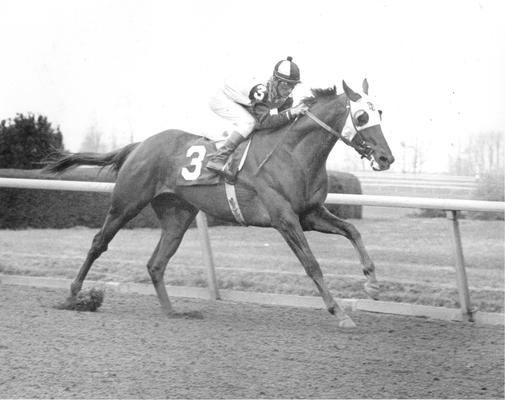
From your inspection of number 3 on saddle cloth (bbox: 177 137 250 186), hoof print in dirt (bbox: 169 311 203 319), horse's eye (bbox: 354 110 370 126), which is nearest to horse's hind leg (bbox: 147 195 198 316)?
hoof print in dirt (bbox: 169 311 203 319)

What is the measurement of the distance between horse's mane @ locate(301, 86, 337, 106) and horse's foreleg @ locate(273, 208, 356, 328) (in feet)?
2.79

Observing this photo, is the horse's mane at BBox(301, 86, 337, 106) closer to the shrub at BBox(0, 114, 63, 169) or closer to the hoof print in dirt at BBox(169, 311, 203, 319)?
the hoof print in dirt at BBox(169, 311, 203, 319)

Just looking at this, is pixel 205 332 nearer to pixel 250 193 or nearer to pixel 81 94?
pixel 250 193

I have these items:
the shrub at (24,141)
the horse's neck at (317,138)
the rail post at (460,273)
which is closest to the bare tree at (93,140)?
the shrub at (24,141)

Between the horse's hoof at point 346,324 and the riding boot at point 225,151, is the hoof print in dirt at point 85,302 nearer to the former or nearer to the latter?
the riding boot at point 225,151

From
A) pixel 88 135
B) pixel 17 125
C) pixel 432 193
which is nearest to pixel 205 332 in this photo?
pixel 432 193

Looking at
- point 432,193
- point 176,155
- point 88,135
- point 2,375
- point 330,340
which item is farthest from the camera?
point 88,135

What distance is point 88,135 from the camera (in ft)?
44.3

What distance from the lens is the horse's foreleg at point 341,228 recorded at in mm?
6148

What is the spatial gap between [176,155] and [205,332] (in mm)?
1595

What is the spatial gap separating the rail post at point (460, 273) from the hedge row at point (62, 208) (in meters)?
4.34

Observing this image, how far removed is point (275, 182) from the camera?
6.41 m

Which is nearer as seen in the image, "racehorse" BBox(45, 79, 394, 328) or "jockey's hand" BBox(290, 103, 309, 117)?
"racehorse" BBox(45, 79, 394, 328)

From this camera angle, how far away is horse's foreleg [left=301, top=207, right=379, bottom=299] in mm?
6148
